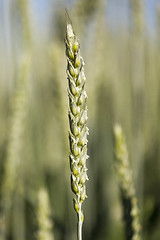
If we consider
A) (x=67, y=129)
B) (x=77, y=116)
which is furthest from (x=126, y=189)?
(x=67, y=129)

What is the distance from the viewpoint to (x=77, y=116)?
402 mm

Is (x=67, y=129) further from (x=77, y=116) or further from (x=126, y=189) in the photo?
(x=77, y=116)

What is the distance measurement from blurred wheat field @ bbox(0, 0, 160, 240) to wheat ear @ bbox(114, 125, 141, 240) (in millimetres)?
152

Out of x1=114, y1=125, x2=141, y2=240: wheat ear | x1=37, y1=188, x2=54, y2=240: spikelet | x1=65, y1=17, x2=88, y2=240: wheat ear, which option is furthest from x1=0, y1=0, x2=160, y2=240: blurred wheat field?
x1=65, y1=17, x2=88, y2=240: wheat ear

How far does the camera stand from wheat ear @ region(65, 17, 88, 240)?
1.29ft

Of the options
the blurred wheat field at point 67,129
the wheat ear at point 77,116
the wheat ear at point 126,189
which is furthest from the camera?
the blurred wheat field at point 67,129

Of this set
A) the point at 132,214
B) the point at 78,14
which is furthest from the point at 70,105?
the point at 78,14

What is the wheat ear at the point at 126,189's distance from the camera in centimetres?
62

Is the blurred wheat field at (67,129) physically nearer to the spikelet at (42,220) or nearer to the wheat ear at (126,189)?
the spikelet at (42,220)

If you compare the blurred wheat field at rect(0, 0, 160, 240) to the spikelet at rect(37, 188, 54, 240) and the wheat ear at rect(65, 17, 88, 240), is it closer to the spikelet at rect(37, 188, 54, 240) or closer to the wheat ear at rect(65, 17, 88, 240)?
the spikelet at rect(37, 188, 54, 240)

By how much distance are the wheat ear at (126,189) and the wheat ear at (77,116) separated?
0.23 metres

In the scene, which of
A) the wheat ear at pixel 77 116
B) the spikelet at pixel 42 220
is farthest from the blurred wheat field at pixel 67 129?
the wheat ear at pixel 77 116

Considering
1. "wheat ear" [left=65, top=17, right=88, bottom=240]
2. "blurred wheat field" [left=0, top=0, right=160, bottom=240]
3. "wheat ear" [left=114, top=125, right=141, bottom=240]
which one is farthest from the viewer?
"blurred wheat field" [left=0, top=0, right=160, bottom=240]

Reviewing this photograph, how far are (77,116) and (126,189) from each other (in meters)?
0.30
